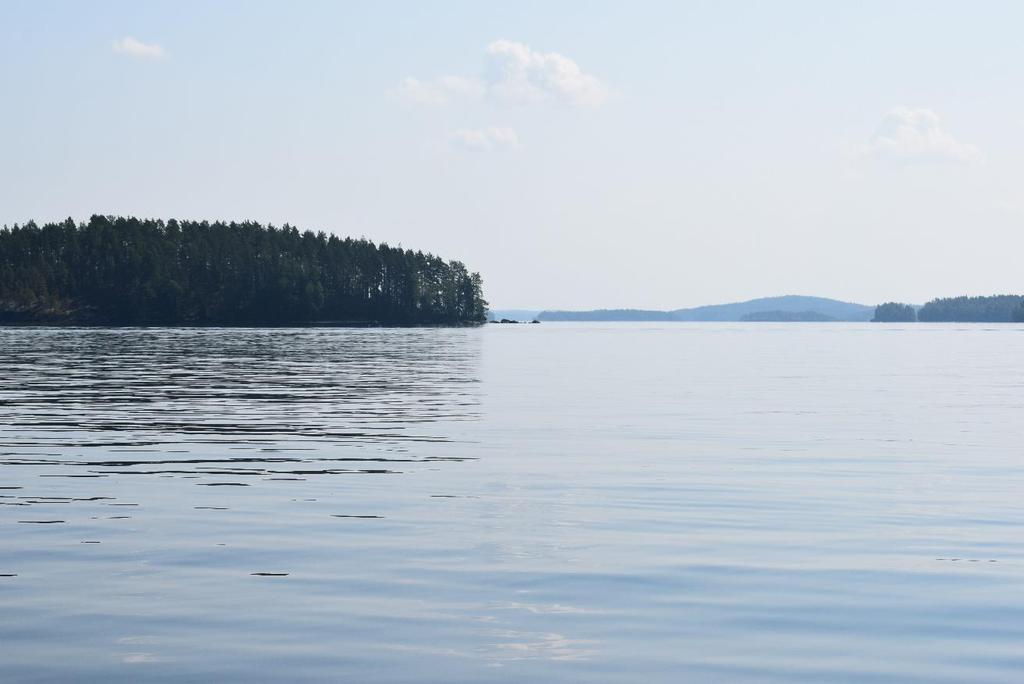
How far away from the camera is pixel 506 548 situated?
15484 millimetres

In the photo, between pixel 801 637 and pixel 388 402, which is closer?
pixel 801 637

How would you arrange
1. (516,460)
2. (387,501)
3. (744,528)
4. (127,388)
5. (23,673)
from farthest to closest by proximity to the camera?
(127,388)
(516,460)
(387,501)
(744,528)
(23,673)

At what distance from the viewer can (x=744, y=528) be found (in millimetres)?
17234

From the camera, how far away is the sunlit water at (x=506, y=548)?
10570mm

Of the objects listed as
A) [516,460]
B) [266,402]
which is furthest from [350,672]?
[266,402]

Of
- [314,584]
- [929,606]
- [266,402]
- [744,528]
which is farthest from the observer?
[266,402]

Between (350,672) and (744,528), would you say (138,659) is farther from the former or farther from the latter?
(744,528)

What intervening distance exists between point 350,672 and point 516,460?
51.4 feet

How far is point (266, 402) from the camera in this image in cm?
4159

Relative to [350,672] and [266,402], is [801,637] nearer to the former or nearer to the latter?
[350,672]

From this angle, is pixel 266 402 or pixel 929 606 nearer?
pixel 929 606

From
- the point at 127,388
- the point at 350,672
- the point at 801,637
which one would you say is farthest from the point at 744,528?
the point at 127,388

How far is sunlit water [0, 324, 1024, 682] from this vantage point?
416 inches

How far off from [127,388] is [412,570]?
3584cm
